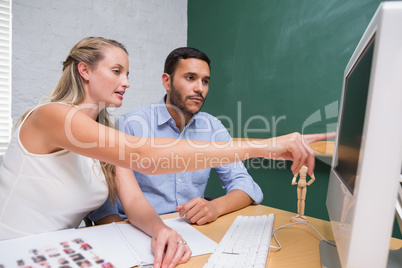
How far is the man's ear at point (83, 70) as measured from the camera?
3.43ft

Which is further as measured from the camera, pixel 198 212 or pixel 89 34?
pixel 89 34

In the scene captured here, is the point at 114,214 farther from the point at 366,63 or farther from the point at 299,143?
the point at 366,63

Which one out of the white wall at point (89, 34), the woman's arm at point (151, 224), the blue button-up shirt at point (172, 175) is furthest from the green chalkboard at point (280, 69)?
the woman's arm at point (151, 224)

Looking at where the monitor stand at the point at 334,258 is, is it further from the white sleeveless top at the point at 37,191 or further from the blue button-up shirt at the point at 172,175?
the white sleeveless top at the point at 37,191

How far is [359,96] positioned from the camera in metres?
0.53

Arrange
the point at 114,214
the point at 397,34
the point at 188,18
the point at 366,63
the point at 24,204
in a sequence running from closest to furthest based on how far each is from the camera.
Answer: the point at 397,34 < the point at 366,63 < the point at 24,204 < the point at 114,214 < the point at 188,18

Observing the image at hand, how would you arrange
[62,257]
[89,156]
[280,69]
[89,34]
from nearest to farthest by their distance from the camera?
[62,257], [89,156], [280,69], [89,34]

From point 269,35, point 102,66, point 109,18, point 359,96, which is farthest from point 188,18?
point 359,96

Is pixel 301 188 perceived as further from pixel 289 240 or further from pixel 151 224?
pixel 151 224

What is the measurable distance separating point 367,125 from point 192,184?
1.05 metres

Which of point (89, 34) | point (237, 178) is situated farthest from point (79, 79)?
point (89, 34)

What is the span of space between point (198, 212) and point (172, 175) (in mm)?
444

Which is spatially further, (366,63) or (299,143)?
(299,143)

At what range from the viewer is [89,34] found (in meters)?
2.04
